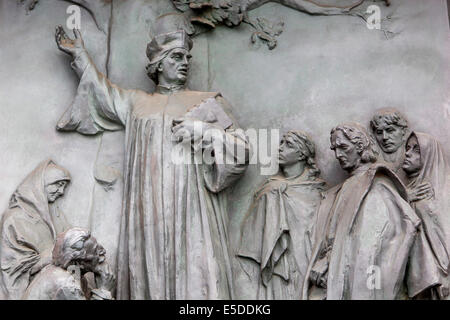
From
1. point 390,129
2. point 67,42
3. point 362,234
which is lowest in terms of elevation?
point 362,234

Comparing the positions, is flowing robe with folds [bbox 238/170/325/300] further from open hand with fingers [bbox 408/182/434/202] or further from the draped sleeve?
the draped sleeve

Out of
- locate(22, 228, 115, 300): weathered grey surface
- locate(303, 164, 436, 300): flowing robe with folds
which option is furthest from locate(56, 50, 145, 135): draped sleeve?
locate(303, 164, 436, 300): flowing robe with folds

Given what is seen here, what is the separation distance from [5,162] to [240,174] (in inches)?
82.1

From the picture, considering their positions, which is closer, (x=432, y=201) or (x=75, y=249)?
(x=75, y=249)

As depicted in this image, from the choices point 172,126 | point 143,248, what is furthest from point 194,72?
point 143,248

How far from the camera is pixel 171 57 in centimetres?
970

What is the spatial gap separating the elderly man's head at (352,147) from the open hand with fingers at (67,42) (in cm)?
239

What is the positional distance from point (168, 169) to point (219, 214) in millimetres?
564

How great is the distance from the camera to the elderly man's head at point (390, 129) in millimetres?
9555

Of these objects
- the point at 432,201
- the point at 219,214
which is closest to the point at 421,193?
the point at 432,201

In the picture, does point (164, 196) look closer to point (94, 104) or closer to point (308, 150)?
point (94, 104)

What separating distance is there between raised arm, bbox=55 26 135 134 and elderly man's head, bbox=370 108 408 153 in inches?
84.7

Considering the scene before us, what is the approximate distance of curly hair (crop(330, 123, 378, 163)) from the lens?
9289mm
